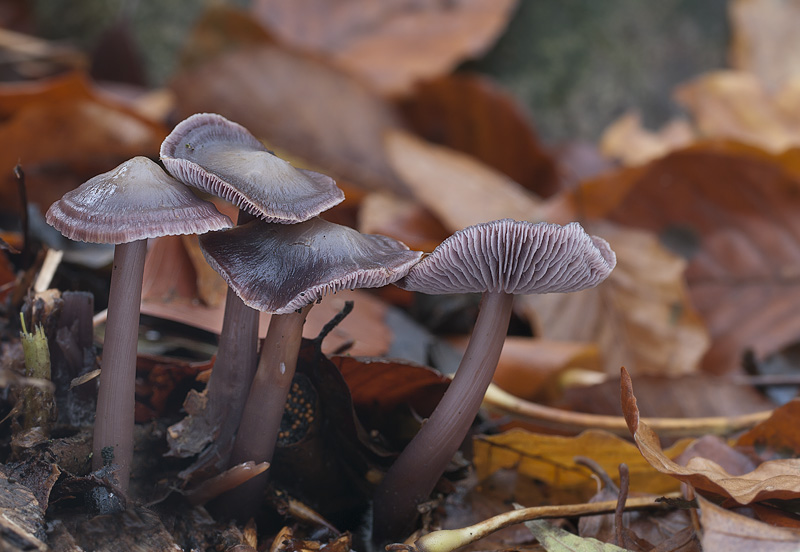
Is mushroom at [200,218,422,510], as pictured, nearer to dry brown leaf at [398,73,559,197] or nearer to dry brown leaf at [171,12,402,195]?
dry brown leaf at [171,12,402,195]

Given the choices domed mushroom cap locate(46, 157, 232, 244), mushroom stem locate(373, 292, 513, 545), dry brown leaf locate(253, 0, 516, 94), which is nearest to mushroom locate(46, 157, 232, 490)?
domed mushroom cap locate(46, 157, 232, 244)

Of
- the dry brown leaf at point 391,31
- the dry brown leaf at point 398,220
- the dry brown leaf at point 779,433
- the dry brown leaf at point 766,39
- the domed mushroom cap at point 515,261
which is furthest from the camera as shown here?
the dry brown leaf at point 766,39

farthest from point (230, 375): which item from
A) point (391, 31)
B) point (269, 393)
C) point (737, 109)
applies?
point (737, 109)

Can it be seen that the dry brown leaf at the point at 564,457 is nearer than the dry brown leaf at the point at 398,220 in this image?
Yes

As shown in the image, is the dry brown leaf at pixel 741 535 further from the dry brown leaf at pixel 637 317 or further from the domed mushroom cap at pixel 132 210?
the dry brown leaf at pixel 637 317

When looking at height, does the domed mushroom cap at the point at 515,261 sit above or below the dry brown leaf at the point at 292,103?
above

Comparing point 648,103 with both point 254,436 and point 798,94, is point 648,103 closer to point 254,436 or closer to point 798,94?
point 798,94

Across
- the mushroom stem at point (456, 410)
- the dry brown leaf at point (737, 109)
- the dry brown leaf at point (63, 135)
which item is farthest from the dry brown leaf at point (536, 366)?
the dry brown leaf at point (737, 109)
